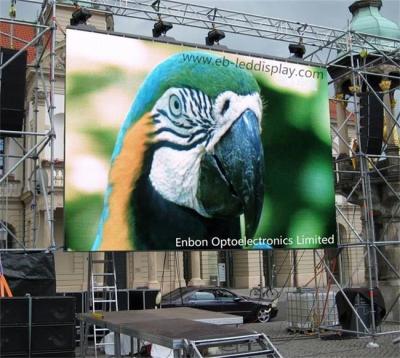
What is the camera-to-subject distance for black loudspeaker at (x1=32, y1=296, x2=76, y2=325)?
8.12 metres

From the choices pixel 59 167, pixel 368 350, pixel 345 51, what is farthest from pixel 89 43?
pixel 59 167

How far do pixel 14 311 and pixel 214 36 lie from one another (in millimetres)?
7637

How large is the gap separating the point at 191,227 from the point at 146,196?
1132mm

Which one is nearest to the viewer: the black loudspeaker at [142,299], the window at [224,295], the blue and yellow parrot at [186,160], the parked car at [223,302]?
the blue and yellow parrot at [186,160]

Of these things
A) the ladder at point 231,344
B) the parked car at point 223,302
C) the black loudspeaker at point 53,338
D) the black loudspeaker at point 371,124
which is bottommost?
the parked car at point 223,302

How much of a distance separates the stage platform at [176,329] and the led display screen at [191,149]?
2.39 meters

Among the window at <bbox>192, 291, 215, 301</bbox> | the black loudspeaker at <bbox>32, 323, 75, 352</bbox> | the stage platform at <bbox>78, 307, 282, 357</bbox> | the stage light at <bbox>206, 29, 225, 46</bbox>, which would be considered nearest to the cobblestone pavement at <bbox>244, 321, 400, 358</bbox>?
the window at <bbox>192, 291, 215, 301</bbox>

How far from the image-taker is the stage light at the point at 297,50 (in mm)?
14071

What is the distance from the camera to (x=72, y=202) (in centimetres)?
1074

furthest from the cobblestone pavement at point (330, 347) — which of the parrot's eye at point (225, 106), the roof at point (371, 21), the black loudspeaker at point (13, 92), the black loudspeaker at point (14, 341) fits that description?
the roof at point (371, 21)

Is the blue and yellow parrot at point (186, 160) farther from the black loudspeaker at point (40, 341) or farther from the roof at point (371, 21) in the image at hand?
the roof at point (371, 21)

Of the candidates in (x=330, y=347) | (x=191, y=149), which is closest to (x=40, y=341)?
(x=191, y=149)

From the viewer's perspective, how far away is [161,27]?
12539 millimetres

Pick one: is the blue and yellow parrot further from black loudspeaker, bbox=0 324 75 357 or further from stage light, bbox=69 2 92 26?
black loudspeaker, bbox=0 324 75 357
